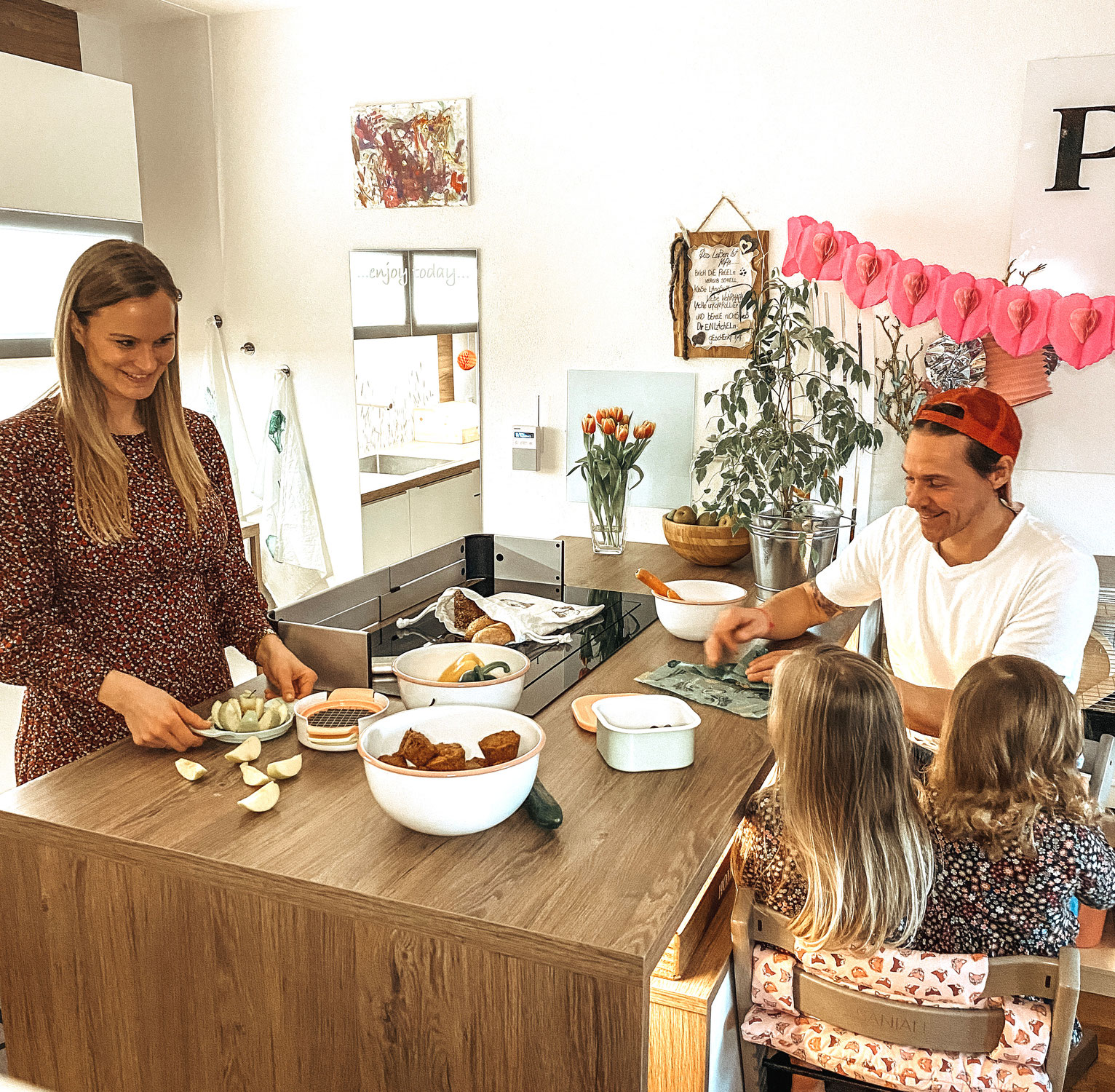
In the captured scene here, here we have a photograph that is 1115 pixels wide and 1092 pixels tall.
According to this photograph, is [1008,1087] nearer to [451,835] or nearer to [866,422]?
[451,835]

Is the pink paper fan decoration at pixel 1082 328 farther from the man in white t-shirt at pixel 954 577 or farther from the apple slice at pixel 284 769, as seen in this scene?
the apple slice at pixel 284 769

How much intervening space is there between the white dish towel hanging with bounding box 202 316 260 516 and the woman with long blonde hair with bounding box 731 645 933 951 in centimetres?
259

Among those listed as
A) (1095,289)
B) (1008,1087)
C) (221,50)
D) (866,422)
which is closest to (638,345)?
(866,422)

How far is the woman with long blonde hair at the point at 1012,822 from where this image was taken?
1369 millimetres

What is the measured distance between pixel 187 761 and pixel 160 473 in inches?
19.7

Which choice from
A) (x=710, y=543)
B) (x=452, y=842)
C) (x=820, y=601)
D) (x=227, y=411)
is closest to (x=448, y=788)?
(x=452, y=842)

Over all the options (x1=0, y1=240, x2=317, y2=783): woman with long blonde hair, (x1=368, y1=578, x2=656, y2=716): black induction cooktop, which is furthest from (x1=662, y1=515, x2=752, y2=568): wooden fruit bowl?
(x1=0, y1=240, x2=317, y2=783): woman with long blonde hair

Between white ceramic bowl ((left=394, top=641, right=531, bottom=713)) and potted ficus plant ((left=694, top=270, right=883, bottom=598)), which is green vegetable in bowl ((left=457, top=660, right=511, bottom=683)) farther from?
potted ficus plant ((left=694, top=270, right=883, bottom=598))

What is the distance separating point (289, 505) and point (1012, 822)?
262 cm

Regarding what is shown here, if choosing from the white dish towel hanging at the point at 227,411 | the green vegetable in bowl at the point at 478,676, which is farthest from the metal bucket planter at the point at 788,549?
the white dish towel hanging at the point at 227,411

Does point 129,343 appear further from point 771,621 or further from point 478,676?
point 771,621

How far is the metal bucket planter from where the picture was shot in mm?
2400

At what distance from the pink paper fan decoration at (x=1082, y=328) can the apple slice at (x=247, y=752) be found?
76.3 inches

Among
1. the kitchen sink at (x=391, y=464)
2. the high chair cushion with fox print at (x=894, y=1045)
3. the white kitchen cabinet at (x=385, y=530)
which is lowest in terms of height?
the high chair cushion with fox print at (x=894, y=1045)
